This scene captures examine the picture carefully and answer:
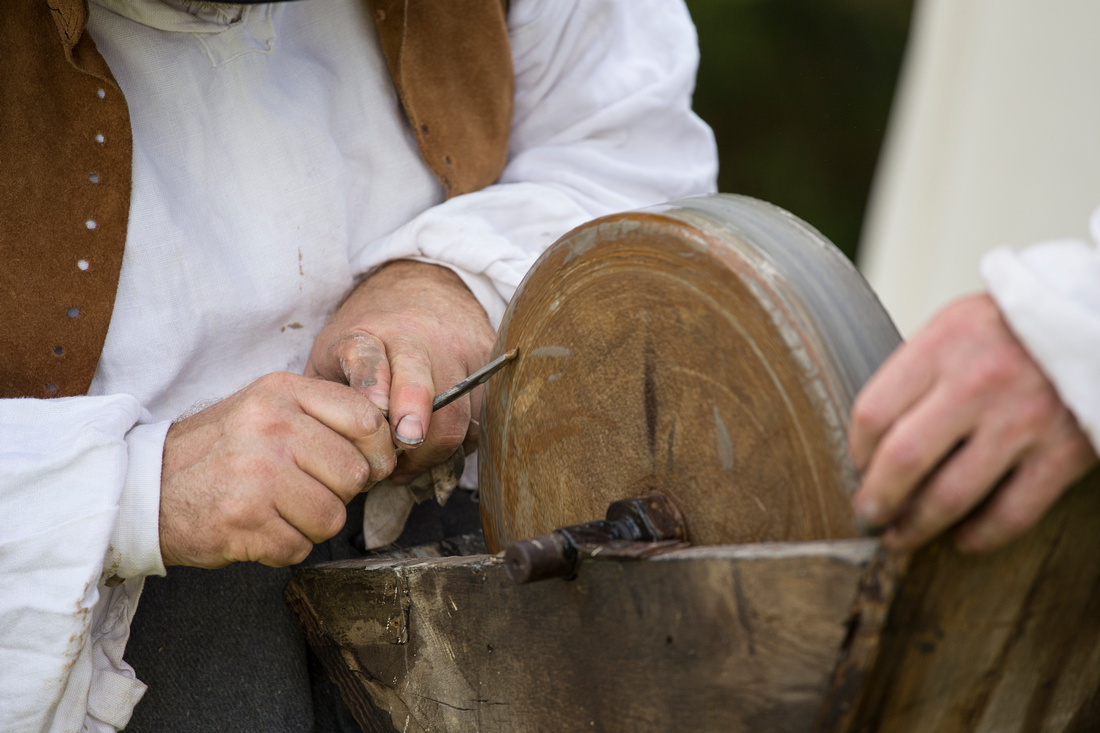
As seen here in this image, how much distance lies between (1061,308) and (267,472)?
617mm

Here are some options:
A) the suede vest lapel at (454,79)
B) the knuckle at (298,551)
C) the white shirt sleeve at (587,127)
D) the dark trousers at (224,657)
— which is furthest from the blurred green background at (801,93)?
the knuckle at (298,551)

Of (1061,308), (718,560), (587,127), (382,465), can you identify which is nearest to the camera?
(1061,308)

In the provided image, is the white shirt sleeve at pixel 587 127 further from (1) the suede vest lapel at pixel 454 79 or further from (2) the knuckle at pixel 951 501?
(2) the knuckle at pixel 951 501

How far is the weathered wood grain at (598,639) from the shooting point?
48 cm

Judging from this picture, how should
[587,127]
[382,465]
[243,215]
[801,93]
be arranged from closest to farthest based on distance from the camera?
1. [382,465]
2. [243,215]
3. [587,127]
4. [801,93]

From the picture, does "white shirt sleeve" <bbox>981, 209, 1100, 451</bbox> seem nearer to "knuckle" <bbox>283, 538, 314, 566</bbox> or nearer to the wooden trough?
the wooden trough

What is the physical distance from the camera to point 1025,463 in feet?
1.43

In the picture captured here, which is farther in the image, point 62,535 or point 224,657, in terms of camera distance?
point 224,657

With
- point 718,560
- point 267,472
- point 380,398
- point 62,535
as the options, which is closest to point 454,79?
point 380,398

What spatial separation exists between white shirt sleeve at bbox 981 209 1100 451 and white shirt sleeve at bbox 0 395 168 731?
2.22 feet

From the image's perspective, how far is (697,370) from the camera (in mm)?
605

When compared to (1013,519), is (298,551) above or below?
below

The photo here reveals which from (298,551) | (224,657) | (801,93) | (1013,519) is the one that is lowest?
(801,93)

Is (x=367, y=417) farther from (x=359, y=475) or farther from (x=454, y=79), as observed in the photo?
(x=454, y=79)
